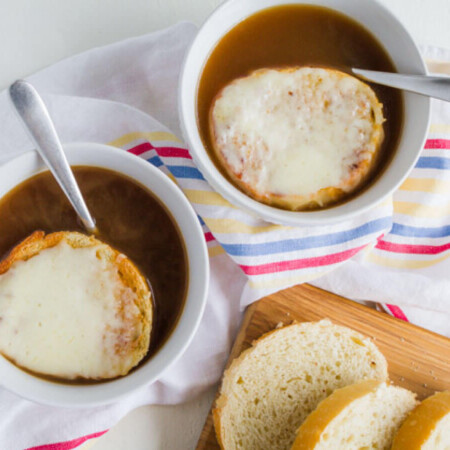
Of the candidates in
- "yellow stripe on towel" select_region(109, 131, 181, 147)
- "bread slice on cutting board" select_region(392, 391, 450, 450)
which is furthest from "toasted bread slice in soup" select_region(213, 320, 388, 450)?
"yellow stripe on towel" select_region(109, 131, 181, 147)

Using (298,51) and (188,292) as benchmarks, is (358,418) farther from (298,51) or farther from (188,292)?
(298,51)

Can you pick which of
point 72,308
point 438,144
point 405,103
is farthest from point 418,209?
point 72,308

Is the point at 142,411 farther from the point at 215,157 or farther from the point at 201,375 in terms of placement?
the point at 215,157

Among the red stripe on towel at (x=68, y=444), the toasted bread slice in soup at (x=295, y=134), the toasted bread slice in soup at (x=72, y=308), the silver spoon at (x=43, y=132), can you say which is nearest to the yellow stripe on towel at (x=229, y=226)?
the toasted bread slice in soup at (x=295, y=134)

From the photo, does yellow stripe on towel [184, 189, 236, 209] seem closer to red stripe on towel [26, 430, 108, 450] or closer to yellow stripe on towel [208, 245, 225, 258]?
yellow stripe on towel [208, 245, 225, 258]

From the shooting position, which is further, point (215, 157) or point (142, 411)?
point (142, 411)

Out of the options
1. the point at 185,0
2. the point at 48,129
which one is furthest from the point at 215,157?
the point at 185,0

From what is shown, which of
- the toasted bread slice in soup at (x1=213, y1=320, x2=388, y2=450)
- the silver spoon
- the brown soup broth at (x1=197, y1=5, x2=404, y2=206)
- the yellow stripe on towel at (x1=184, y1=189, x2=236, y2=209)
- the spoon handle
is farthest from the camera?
the toasted bread slice in soup at (x1=213, y1=320, x2=388, y2=450)
